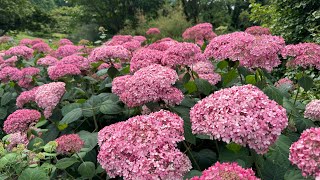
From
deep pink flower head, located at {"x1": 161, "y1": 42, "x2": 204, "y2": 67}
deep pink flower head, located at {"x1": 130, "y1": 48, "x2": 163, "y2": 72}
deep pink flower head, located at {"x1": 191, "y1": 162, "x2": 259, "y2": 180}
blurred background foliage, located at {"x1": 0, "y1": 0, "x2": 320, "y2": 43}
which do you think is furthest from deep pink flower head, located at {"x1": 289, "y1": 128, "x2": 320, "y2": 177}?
blurred background foliage, located at {"x1": 0, "y1": 0, "x2": 320, "y2": 43}

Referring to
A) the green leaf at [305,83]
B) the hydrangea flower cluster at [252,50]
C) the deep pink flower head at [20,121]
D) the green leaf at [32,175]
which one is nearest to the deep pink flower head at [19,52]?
the deep pink flower head at [20,121]

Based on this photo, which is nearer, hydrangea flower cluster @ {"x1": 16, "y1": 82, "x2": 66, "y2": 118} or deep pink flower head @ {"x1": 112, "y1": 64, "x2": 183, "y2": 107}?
deep pink flower head @ {"x1": 112, "y1": 64, "x2": 183, "y2": 107}

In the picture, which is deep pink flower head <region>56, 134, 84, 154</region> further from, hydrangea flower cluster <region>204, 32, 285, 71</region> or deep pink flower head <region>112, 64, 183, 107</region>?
hydrangea flower cluster <region>204, 32, 285, 71</region>

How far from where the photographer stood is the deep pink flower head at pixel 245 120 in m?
1.62

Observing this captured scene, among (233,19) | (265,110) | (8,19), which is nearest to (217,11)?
(233,19)

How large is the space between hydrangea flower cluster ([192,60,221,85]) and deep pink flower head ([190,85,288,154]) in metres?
1.11

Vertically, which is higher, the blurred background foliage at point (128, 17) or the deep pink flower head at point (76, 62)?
the deep pink flower head at point (76, 62)

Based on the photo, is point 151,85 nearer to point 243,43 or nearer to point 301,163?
point 243,43

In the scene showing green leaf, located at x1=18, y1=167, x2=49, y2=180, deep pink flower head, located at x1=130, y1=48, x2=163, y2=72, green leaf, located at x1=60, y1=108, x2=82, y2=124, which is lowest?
green leaf, located at x1=60, y1=108, x2=82, y2=124

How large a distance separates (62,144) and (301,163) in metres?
1.31

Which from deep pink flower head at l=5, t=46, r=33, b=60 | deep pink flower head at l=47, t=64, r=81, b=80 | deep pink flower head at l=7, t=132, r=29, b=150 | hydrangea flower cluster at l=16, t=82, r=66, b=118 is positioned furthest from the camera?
deep pink flower head at l=5, t=46, r=33, b=60

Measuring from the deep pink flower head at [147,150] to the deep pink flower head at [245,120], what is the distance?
176mm

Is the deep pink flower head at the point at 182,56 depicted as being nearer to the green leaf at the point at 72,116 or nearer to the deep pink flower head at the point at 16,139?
the green leaf at the point at 72,116

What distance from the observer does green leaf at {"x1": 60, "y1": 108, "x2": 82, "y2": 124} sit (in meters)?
2.63
